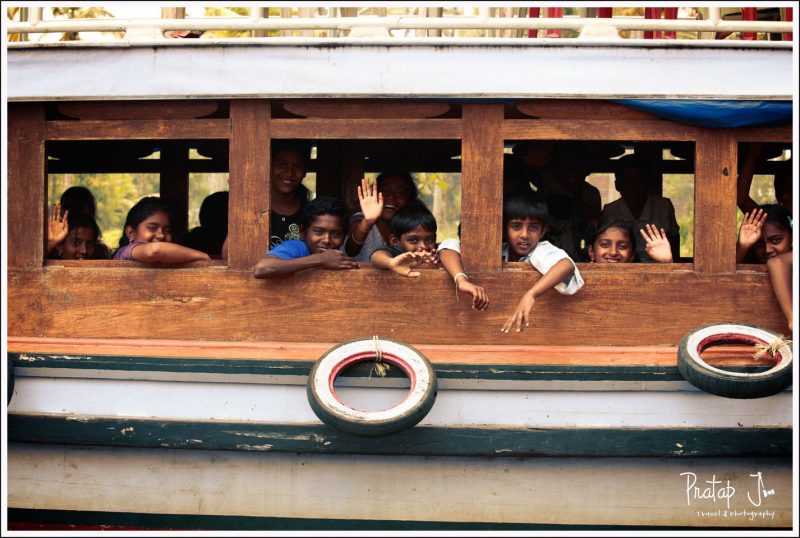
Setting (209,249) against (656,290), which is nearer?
(656,290)

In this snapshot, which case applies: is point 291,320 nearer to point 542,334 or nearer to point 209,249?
point 542,334

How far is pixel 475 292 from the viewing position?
12.3ft

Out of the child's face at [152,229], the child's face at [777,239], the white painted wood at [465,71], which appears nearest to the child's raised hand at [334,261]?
the white painted wood at [465,71]

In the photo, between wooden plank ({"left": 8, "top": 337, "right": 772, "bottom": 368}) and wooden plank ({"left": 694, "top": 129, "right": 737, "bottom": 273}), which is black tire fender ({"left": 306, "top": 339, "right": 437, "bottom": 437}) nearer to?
wooden plank ({"left": 8, "top": 337, "right": 772, "bottom": 368})

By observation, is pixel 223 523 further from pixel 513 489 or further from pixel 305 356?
pixel 513 489

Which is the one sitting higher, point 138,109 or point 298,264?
point 138,109

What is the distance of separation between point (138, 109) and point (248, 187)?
646 millimetres

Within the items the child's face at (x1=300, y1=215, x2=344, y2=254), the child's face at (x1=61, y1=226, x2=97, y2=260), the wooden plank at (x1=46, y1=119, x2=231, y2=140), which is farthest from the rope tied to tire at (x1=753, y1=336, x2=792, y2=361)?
the child's face at (x1=61, y1=226, x2=97, y2=260)

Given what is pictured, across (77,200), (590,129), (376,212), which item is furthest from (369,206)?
(77,200)

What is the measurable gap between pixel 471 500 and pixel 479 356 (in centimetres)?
62

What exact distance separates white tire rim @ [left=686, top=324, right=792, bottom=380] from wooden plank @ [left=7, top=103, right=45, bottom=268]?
117 inches

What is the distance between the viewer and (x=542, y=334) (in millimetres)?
3945

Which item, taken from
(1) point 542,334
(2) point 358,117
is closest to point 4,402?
(2) point 358,117

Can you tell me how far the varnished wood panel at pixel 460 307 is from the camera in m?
3.92
